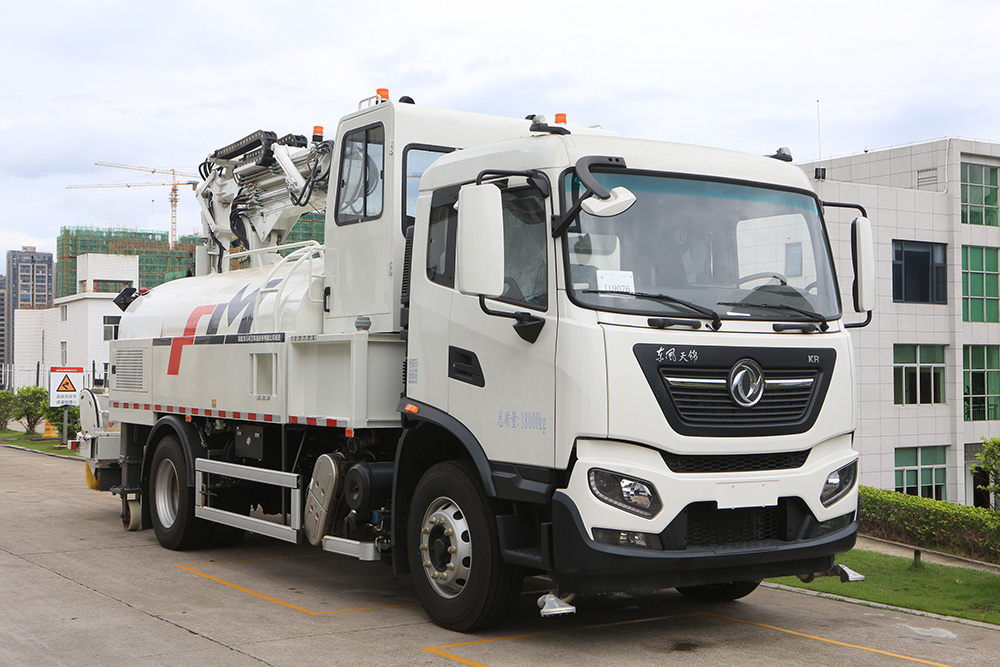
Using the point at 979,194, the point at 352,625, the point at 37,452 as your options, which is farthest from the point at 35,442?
the point at 979,194

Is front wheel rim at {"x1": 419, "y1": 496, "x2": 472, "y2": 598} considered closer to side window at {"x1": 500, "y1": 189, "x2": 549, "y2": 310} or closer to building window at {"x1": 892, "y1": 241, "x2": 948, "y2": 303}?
side window at {"x1": 500, "y1": 189, "x2": 549, "y2": 310}

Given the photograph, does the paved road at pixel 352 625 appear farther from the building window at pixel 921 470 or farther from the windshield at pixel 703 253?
the building window at pixel 921 470

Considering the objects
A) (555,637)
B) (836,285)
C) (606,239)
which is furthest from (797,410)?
(555,637)

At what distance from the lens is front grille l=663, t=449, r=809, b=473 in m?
6.48

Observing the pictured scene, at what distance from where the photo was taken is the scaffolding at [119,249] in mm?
113988

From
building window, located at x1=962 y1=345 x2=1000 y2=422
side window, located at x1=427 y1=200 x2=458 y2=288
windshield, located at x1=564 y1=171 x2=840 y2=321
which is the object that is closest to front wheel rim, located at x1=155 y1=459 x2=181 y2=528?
side window, located at x1=427 y1=200 x2=458 y2=288

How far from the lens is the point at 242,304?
10547 mm

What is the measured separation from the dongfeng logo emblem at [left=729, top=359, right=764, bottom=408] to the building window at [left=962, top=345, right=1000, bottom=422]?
4007cm

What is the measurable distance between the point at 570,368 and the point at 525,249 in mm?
881

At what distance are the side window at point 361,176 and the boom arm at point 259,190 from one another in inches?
61.1

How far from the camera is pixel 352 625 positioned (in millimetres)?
7672

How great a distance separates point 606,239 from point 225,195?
7.70 metres

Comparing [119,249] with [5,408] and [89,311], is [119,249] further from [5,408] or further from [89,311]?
[5,408]

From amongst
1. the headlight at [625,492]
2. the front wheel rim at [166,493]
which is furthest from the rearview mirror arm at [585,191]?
the front wheel rim at [166,493]
